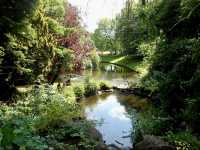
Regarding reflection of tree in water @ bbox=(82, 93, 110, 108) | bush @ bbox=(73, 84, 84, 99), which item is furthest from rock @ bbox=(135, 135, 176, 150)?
bush @ bbox=(73, 84, 84, 99)

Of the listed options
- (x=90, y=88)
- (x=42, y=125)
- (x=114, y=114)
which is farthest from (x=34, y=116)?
(x=90, y=88)

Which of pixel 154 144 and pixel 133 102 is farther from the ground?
pixel 154 144

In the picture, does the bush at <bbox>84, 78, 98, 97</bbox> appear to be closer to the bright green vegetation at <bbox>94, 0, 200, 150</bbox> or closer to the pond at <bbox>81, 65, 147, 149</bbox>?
the pond at <bbox>81, 65, 147, 149</bbox>

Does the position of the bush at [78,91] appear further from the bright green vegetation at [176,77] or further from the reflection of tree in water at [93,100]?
the bright green vegetation at [176,77]

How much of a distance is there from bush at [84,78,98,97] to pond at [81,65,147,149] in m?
0.53

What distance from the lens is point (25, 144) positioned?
16.1ft

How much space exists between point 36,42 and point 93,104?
5.25 m

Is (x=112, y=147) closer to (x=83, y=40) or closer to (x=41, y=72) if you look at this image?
(x=41, y=72)

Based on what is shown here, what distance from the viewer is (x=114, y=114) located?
57.3 feet

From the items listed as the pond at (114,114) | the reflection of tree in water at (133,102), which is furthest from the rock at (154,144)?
the reflection of tree in water at (133,102)

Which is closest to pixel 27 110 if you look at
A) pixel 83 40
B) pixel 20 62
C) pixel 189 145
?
pixel 20 62

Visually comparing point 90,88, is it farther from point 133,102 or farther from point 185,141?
point 185,141

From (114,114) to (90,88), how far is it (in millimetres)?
5791

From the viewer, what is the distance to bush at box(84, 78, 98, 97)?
22644mm
